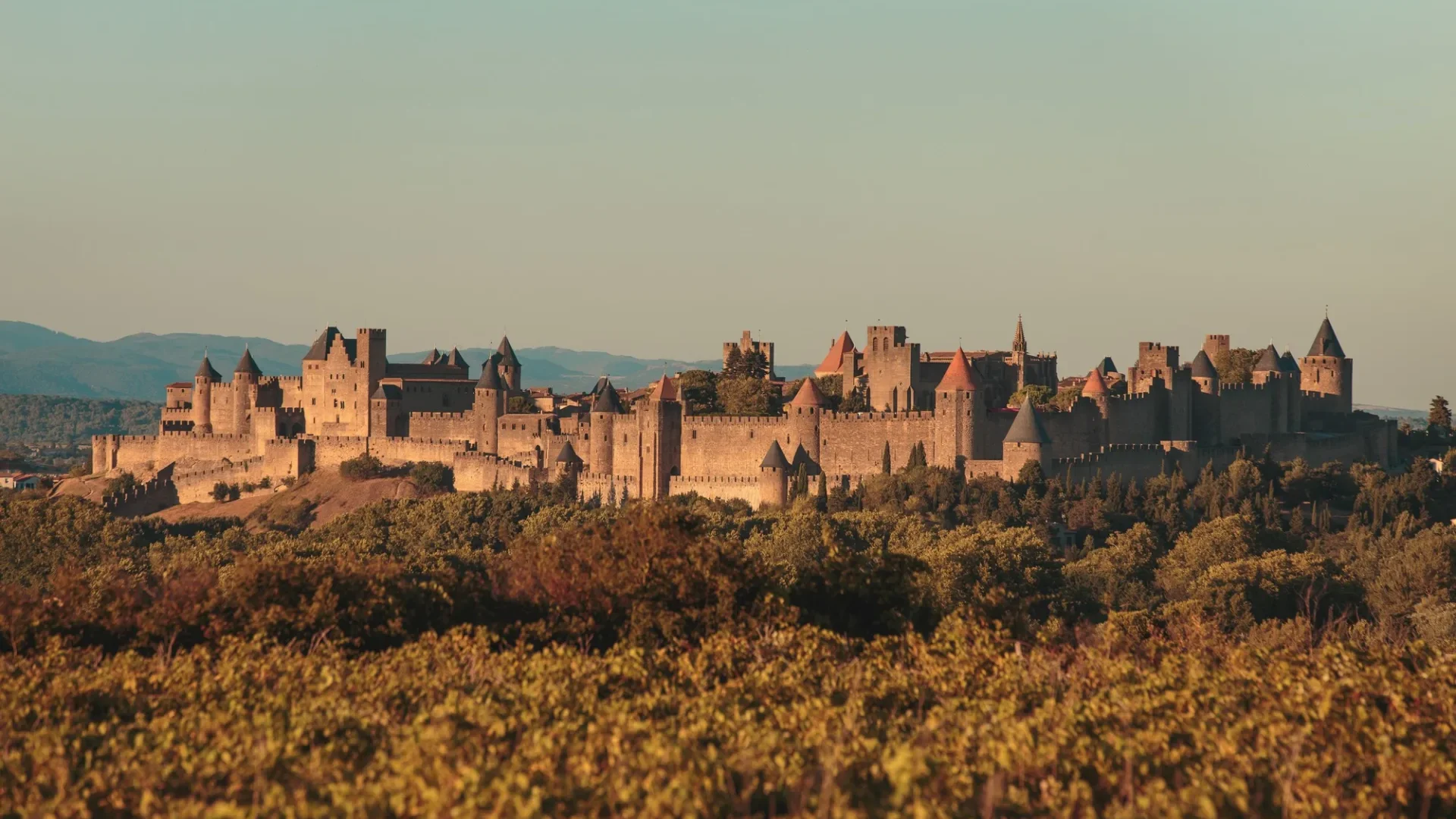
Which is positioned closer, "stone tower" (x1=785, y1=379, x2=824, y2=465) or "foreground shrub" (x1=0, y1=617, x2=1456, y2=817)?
"foreground shrub" (x1=0, y1=617, x2=1456, y2=817)

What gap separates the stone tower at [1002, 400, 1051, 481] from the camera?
52.5m

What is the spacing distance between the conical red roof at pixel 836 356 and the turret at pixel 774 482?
1025cm

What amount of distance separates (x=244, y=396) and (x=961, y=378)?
30226 millimetres

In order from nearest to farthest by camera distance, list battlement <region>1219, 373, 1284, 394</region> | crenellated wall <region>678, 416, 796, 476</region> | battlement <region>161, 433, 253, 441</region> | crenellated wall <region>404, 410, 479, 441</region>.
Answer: crenellated wall <region>678, 416, 796, 476</region>
battlement <region>1219, 373, 1284, 394</region>
crenellated wall <region>404, 410, 479, 441</region>
battlement <region>161, 433, 253, 441</region>

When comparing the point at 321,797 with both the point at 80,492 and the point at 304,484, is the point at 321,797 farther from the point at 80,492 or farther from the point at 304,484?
the point at 80,492

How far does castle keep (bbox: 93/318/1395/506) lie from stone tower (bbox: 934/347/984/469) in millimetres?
44

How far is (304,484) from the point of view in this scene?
209 feet

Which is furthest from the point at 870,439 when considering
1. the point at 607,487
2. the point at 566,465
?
the point at 566,465

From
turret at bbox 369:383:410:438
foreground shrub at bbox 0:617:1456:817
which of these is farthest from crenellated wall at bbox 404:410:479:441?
foreground shrub at bbox 0:617:1456:817

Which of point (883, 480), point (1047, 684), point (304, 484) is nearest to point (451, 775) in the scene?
point (1047, 684)

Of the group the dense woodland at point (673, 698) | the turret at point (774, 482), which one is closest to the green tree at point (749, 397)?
the turret at point (774, 482)

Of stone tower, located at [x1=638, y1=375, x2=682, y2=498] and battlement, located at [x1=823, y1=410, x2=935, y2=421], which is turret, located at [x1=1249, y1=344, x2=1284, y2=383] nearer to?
battlement, located at [x1=823, y1=410, x2=935, y2=421]

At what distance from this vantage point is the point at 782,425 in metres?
57.1

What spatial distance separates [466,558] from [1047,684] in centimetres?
2575
